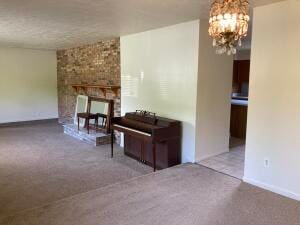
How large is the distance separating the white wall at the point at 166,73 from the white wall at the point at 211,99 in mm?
114

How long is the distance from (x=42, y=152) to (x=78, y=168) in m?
1.33

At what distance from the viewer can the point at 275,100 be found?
2.96 m

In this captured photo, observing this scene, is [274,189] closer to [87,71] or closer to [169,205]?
[169,205]

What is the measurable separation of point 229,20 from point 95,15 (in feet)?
7.67

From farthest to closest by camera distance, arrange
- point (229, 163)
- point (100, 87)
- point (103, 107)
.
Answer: point (103, 107) < point (100, 87) < point (229, 163)

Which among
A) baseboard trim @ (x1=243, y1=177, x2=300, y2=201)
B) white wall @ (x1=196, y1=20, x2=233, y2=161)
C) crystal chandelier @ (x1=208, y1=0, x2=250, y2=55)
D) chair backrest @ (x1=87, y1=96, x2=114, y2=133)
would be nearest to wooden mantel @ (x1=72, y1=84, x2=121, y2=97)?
chair backrest @ (x1=87, y1=96, x2=114, y2=133)

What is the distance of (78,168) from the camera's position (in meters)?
4.30

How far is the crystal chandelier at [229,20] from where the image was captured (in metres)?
1.83

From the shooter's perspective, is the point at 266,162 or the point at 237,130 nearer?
the point at 266,162

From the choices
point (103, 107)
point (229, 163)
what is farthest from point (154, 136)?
point (103, 107)

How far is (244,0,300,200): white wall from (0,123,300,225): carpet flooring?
241mm

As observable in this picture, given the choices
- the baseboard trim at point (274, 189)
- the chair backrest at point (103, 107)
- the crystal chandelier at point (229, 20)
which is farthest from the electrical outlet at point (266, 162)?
the chair backrest at point (103, 107)

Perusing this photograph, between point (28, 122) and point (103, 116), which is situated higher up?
point (103, 116)

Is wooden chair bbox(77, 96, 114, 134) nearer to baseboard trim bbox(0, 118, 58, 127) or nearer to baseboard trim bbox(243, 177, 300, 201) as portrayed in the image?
baseboard trim bbox(0, 118, 58, 127)
